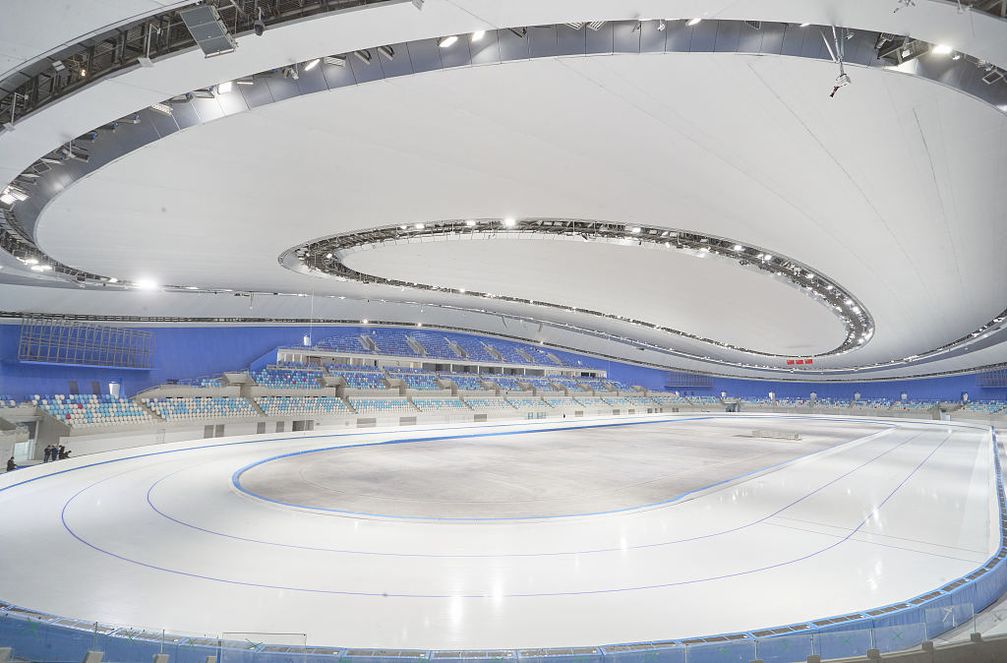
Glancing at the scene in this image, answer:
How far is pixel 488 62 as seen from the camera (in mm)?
7004

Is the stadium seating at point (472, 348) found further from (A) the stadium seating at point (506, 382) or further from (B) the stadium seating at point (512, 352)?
(A) the stadium seating at point (506, 382)

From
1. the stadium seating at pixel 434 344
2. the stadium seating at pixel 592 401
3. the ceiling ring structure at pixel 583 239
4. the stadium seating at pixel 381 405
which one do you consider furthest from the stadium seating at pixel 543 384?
the ceiling ring structure at pixel 583 239

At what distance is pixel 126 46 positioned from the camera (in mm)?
6871

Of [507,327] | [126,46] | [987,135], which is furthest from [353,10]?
[507,327]

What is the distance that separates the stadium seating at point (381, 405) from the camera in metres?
30.5

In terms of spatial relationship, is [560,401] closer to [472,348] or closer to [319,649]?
[472,348]

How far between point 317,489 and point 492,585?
6.72m

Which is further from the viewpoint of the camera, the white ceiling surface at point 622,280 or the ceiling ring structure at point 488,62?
the white ceiling surface at point 622,280

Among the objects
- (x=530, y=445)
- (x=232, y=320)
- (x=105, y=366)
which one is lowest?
(x=530, y=445)

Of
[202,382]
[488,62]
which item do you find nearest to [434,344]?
[202,382]

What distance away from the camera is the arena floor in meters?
4.89

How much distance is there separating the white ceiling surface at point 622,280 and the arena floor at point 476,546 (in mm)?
8074

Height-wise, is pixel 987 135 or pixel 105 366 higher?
pixel 987 135

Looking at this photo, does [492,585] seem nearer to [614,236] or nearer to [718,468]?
[718,468]
